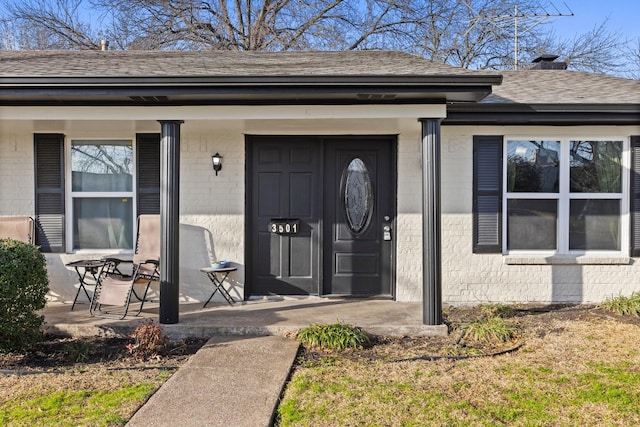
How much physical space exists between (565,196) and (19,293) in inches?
250

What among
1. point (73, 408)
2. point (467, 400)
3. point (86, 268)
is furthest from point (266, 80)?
point (467, 400)

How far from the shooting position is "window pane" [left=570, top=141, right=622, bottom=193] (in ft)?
21.9

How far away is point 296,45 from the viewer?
648 inches

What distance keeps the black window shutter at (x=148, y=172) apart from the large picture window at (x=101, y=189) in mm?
182

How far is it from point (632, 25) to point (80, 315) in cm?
1964

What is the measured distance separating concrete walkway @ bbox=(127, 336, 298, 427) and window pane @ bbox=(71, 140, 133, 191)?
295 cm

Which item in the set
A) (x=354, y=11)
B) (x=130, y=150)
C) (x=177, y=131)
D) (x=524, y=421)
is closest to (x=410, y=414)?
(x=524, y=421)

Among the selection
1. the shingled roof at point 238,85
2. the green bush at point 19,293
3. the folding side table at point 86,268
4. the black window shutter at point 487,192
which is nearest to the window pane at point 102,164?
the folding side table at point 86,268

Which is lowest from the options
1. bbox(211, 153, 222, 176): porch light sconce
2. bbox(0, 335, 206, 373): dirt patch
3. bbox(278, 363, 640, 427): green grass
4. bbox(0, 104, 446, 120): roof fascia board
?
bbox(278, 363, 640, 427): green grass

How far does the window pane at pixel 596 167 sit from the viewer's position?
6688 millimetres

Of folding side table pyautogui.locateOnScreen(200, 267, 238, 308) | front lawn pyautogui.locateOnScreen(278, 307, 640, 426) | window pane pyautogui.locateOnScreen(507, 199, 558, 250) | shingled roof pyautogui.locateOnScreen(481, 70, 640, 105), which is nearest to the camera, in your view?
front lawn pyautogui.locateOnScreen(278, 307, 640, 426)

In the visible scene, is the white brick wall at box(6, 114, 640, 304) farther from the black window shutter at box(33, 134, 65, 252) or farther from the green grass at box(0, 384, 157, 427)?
the green grass at box(0, 384, 157, 427)

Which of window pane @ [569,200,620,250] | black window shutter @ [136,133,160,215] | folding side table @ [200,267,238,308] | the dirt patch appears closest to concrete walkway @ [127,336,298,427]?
the dirt patch

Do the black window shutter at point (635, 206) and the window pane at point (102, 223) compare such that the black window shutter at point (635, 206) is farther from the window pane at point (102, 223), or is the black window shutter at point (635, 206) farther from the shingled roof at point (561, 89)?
the window pane at point (102, 223)
